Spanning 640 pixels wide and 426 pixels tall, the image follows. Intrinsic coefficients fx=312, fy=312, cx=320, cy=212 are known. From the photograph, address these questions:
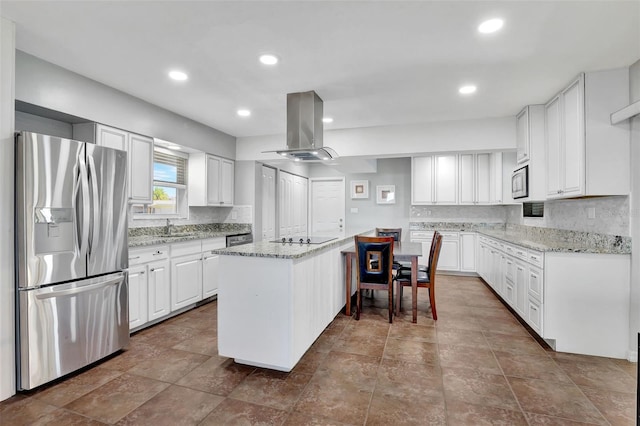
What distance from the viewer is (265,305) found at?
234cm

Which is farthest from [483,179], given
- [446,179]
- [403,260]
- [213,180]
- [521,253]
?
[213,180]

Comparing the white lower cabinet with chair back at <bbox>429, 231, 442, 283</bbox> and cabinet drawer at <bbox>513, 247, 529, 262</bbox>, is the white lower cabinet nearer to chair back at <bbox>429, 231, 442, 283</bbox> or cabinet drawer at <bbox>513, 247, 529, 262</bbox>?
chair back at <bbox>429, 231, 442, 283</bbox>

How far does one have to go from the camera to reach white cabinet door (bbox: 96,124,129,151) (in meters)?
2.97

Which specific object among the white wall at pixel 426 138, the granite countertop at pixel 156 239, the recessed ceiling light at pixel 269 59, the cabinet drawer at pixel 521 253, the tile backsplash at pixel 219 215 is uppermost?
the recessed ceiling light at pixel 269 59

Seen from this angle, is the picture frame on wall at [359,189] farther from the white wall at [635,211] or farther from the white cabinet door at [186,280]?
the white wall at [635,211]

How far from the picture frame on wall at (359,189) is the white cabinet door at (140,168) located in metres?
4.45

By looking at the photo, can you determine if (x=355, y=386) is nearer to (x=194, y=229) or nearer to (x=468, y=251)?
(x=194, y=229)

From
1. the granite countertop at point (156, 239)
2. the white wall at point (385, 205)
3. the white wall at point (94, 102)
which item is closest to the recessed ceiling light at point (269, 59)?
the white wall at point (94, 102)

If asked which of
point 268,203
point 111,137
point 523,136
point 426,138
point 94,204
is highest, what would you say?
point 426,138

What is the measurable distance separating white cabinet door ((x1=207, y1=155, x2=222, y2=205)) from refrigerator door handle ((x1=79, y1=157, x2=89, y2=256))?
2.06 metres

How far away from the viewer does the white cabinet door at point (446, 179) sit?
5.84 metres

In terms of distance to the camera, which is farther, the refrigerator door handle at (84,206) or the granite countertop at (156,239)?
the granite countertop at (156,239)

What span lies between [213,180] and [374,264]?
264cm

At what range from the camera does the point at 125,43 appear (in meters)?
2.26
